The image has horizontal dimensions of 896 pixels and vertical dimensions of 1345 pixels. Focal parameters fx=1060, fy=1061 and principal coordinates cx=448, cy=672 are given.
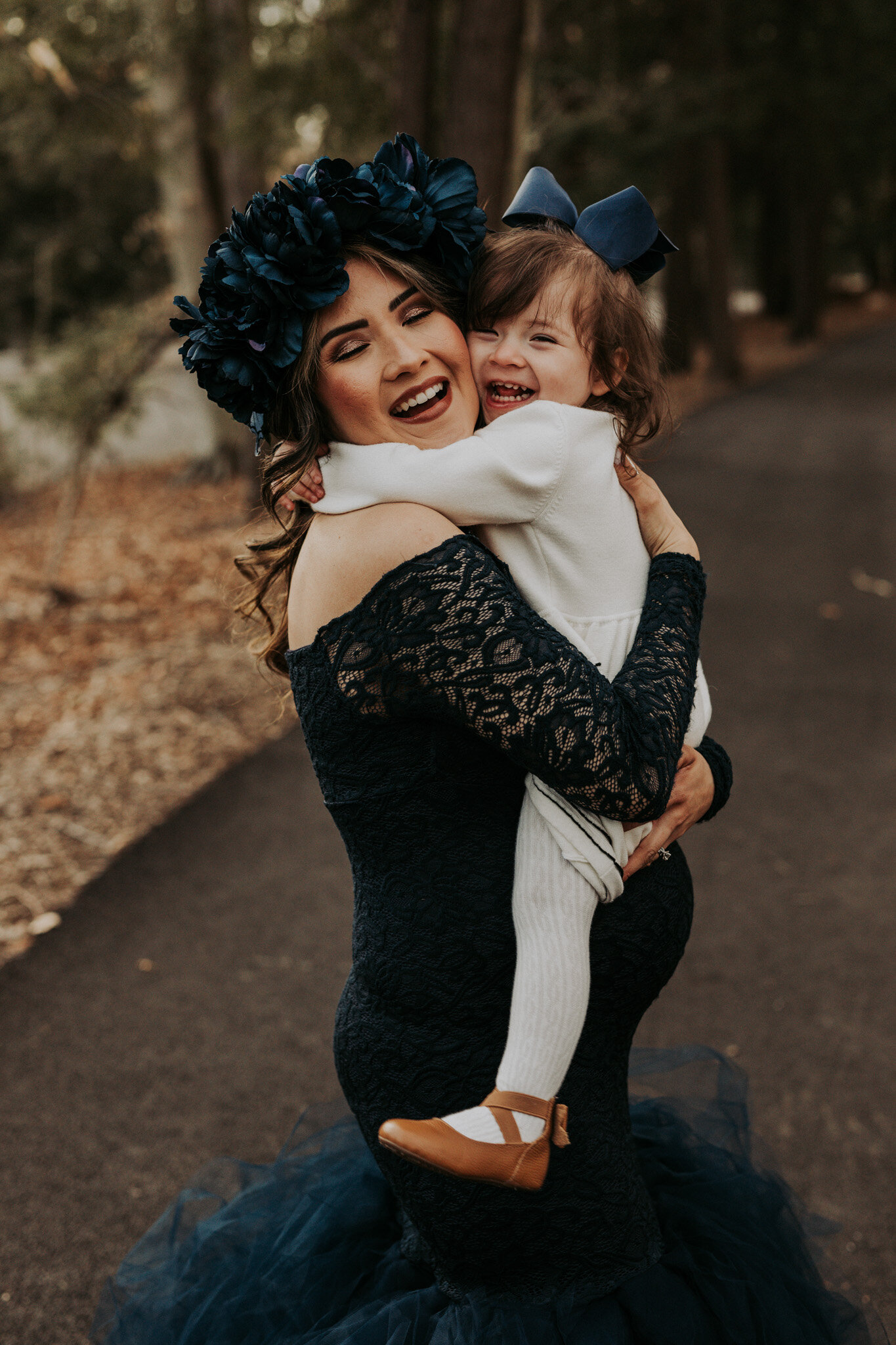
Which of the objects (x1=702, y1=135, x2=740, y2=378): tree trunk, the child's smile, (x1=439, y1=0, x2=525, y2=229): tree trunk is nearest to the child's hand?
the child's smile

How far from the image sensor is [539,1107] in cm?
159

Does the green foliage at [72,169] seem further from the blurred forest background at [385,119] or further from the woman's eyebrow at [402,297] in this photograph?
the woman's eyebrow at [402,297]

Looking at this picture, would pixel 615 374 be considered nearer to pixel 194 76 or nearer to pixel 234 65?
pixel 234 65

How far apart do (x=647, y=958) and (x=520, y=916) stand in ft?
0.87

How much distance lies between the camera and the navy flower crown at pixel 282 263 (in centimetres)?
152

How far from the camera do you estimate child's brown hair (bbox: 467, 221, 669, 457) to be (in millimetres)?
1822

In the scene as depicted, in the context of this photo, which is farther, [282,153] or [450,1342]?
[282,153]

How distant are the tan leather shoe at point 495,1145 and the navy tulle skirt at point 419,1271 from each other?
30 cm

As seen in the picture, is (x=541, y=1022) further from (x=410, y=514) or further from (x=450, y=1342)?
(x=410, y=514)

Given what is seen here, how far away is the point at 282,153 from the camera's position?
11664mm

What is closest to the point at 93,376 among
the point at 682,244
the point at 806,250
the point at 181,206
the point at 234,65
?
the point at 234,65

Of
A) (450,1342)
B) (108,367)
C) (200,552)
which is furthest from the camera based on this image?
(200,552)

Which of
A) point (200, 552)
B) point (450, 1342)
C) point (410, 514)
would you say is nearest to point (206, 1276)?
point (450, 1342)

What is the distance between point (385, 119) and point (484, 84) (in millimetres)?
2859
